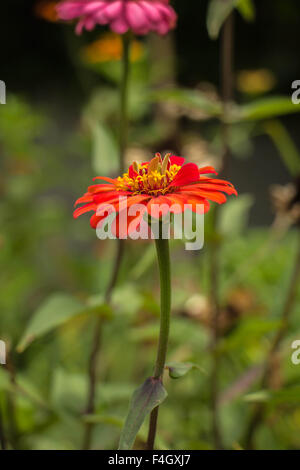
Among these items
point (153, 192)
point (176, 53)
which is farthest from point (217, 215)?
point (176, 53)

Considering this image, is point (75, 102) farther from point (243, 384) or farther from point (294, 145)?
point (243, 384)

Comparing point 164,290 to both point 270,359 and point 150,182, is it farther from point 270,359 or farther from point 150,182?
point 270,359

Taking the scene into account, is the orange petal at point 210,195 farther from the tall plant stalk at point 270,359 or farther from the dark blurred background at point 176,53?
the dark blurred background at point 176,53

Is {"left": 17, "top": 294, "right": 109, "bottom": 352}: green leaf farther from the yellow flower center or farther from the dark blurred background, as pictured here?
the dark blurred background

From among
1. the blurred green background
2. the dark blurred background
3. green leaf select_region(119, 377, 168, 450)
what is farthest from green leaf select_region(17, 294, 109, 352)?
the dark blurred background

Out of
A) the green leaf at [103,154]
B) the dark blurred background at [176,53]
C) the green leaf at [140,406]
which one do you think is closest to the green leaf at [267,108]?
the green leaf at [103,154]

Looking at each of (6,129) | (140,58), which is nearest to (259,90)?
(140,58)
